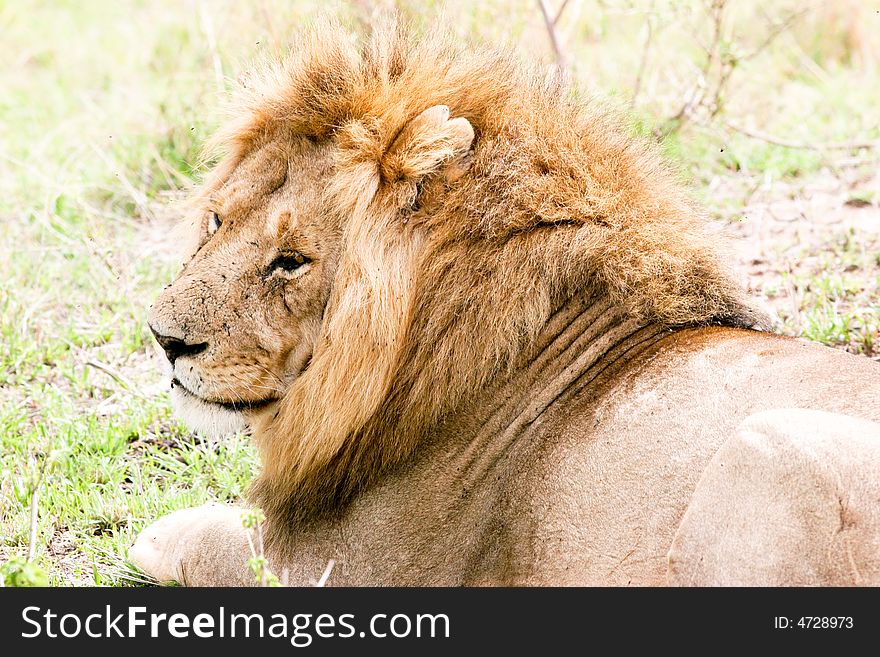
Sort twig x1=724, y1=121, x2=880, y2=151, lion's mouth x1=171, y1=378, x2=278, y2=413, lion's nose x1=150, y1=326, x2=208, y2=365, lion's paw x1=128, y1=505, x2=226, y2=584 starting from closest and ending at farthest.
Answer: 1. lion's nose x1=150, y1=326, x2=208, y2=365
2. lion's mouth x1=171, y1=378, x2=278, y2=413
3. lion's paw x1=128, y1=505, x2=226, y2=584
4. twig x1=724, y1=121, x2=880, y2=151

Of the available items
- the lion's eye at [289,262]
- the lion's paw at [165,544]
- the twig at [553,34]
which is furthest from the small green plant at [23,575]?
the twig at [553,34]

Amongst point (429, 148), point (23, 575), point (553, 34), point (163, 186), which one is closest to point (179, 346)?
point (23, 575)

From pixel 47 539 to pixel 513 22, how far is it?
5035mm

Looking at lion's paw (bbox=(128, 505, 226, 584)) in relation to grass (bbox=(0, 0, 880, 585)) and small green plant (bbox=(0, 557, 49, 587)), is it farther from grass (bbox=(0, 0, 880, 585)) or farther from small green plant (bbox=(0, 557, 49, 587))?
small green plant (bbox=(0, 557, 49, 587))

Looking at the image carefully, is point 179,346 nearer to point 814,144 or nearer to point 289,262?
point 289,262

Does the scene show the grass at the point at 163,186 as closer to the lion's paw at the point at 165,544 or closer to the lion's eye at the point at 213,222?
the lion's paw at the point at 165,544

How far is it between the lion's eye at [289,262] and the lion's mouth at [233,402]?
0.42 metres

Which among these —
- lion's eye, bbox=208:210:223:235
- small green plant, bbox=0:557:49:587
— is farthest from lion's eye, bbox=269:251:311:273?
small green plant, bbox=0:557:49:587

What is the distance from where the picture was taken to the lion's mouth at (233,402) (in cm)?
360

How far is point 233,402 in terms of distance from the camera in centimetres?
362

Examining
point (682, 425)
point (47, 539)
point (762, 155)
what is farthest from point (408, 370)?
point (762, 155)

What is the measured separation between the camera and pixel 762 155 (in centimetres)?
757

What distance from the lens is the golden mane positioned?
11.6 ft
